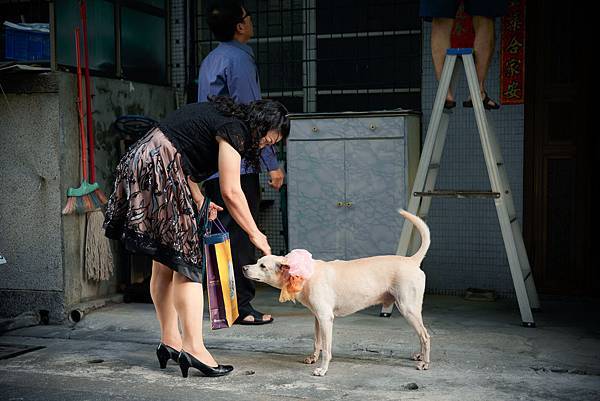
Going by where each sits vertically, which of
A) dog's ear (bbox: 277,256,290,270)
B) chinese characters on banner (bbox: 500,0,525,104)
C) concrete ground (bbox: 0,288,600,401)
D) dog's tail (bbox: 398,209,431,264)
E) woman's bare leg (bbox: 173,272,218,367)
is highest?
chinese characters on banner (bbox: 500,0,525,104)

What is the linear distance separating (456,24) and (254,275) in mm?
2878

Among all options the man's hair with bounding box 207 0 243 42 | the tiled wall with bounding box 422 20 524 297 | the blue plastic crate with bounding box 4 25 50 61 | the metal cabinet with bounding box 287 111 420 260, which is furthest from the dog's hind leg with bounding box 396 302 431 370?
the blue plastic crate with bounding box 4 25 50 61

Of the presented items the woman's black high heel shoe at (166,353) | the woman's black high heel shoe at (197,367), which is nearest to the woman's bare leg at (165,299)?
the woman's black high heel shoe at (166,353)

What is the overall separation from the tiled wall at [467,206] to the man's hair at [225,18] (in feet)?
6.09

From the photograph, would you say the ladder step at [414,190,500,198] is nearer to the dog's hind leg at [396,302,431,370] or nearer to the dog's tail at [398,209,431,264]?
the dog's tail at [398,209,431,264]

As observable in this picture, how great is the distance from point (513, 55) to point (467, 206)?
1.33 metres

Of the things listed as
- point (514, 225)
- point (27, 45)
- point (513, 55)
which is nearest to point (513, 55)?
point (513, 55)

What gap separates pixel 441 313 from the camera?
252 inches

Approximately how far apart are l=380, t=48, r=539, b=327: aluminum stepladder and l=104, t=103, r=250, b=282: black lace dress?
1840mm

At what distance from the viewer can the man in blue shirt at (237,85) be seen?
6.08 meters

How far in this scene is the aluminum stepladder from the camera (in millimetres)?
5801

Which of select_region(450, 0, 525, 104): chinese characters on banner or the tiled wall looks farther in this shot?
the tiled wall

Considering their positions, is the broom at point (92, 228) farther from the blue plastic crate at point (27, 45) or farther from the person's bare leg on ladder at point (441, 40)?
the person's bare leg on ladder at point (441, 40)

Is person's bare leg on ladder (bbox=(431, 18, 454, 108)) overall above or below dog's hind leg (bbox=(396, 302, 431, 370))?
above
